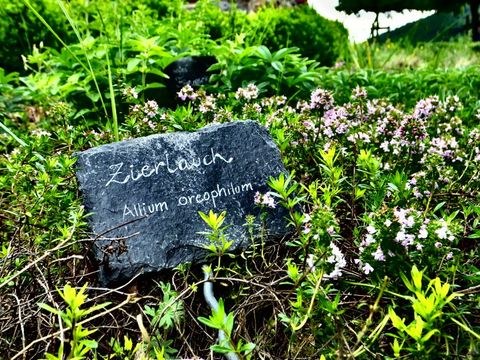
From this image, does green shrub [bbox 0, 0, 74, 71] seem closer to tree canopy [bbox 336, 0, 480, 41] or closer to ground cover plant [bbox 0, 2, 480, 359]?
ground cover plant [bbox 0, 2, 480, 359]

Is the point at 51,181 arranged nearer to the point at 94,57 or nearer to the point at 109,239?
the point at 109,239

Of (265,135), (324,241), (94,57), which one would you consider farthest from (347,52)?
(324,241)

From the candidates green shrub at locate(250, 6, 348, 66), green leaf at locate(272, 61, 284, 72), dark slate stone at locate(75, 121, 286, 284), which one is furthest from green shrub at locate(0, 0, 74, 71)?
dark slate stone at locate(75, 121, 286, 284)

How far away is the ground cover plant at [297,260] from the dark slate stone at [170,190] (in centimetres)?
7

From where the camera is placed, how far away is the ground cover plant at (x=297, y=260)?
5.26 feet

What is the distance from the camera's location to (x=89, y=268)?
219cm

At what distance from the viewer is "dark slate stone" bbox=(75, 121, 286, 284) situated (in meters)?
2.17

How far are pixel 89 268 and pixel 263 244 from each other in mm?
729

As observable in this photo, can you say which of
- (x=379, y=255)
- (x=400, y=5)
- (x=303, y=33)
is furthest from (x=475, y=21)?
(x=379, y=255)

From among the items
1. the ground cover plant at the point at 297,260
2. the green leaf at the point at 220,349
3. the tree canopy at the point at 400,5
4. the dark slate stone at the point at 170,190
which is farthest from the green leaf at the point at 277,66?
the tree canopy at the point at 400,5

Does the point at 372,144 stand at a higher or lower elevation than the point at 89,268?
higher

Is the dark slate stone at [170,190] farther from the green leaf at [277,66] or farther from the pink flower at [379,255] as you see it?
the green leaf at [277,66]

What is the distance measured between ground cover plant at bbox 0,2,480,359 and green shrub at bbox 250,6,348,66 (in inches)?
166

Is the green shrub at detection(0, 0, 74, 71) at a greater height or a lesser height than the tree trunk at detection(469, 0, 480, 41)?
greater
